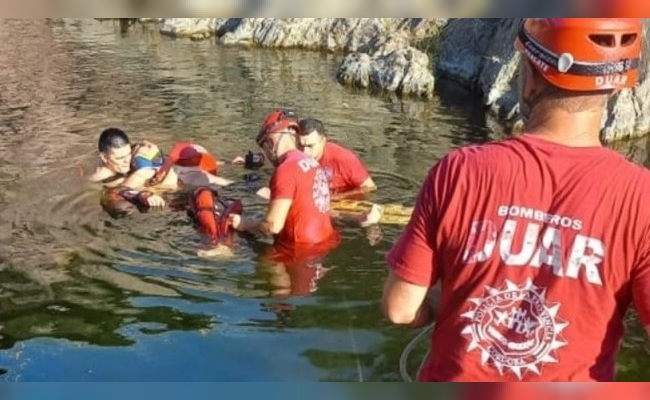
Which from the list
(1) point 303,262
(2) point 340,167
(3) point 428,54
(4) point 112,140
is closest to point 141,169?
(4) point 112,140

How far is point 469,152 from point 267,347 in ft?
11.9

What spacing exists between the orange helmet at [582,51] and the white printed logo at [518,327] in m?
0.56

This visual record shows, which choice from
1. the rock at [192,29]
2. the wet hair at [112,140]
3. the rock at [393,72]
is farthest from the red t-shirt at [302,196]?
the rock at [192,29]

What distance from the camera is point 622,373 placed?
18.3ft

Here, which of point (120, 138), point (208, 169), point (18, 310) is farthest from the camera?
point (208, 169)

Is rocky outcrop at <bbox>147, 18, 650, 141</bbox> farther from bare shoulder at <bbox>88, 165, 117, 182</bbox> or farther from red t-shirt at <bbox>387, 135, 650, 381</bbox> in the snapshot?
red t-shirt at <bbox>387, 135, 650, 381</bbox>

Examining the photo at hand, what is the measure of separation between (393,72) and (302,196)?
998 centimetres

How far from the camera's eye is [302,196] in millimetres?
7062

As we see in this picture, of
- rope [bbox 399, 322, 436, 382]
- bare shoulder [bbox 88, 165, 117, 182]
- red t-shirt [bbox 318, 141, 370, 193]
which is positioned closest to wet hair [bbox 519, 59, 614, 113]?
rope [bbox 399, 322, 436, 382]

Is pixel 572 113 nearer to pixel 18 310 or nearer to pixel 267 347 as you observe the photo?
pixel 267 347

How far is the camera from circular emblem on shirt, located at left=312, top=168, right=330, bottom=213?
710 cm

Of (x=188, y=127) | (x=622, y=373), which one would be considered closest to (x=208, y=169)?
(x=188, y=127)

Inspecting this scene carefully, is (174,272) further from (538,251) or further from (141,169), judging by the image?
(538,251)

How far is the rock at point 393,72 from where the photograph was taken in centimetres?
1627
